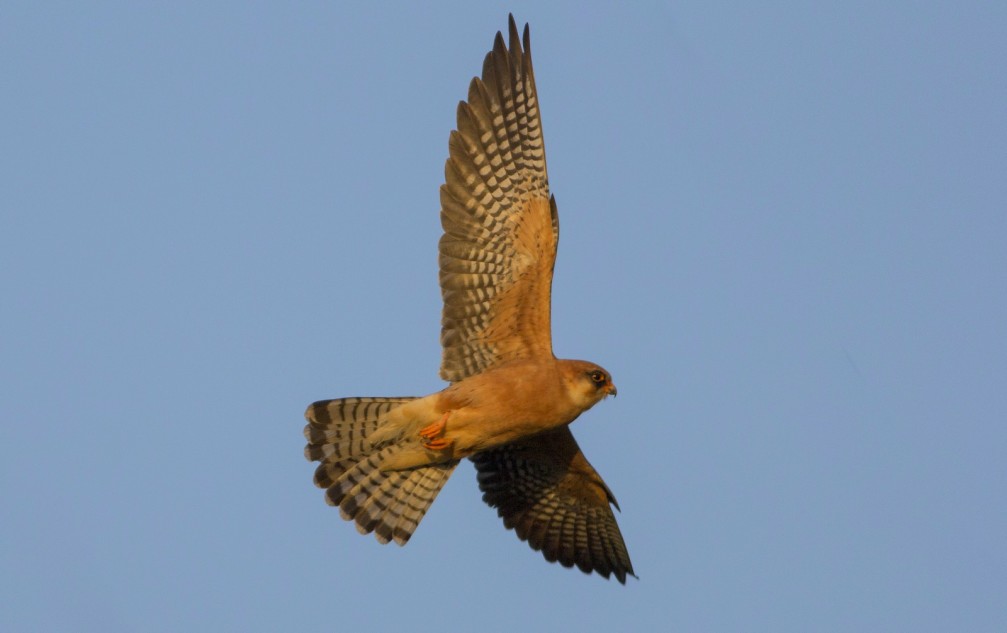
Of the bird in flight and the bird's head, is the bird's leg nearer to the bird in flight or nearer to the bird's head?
the bird in flight

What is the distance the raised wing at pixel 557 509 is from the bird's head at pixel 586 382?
1.89 m

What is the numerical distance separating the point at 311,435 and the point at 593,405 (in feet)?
8.45

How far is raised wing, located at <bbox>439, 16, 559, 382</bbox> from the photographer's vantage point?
1411 cm

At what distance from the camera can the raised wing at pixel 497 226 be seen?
14.1 meters

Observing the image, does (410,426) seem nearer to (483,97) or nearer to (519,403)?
(519,403)

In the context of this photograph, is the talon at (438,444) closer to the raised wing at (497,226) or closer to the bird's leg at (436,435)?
the bird's leg at (436,435)

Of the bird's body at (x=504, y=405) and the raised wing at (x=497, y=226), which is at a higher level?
the raised wing at (x=497, y=226)

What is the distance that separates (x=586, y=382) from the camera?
13.6 m

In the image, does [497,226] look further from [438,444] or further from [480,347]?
[438,444]

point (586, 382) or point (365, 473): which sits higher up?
point (586, 382)

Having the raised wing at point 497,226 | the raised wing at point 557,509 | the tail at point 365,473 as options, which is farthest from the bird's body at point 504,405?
the raised wing at point 557,509

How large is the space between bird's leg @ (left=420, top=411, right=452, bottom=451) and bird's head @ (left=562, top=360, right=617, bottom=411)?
1125mm

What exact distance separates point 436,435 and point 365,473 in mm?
988

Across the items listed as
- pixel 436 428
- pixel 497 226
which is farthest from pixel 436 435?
pixel 497 226
